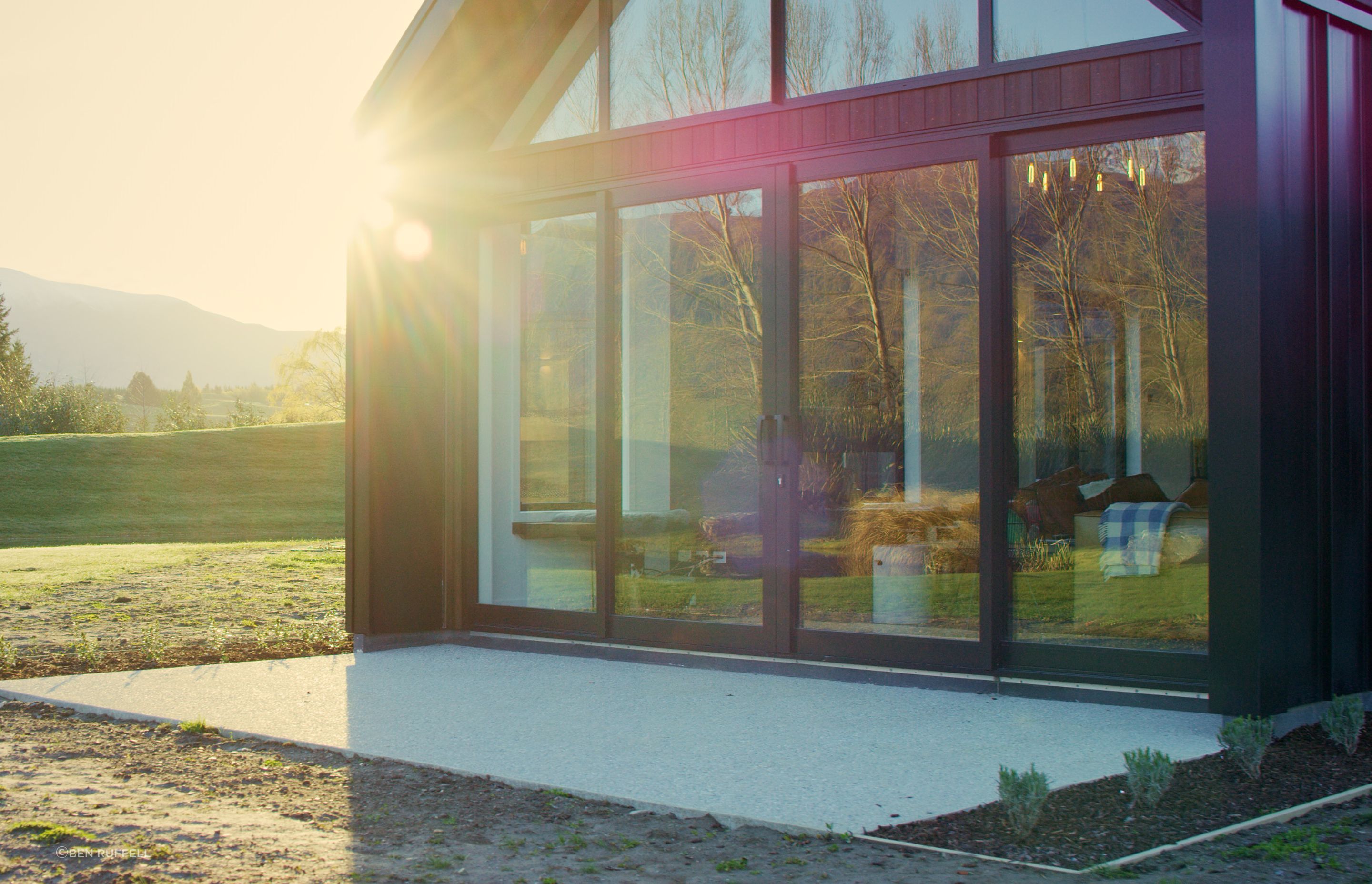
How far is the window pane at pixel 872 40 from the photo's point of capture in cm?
506

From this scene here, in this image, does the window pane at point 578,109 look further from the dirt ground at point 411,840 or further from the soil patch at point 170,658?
the dirt ground at point 411,840

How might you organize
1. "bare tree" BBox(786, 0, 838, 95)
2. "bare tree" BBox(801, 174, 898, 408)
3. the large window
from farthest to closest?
"bare tree" BBox(786, 0, 838, 95) → "bare tree" BBox(801, 174, 898, 408) → the large window

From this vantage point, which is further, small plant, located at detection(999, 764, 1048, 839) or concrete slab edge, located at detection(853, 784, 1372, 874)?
small plant, located at detection(999, 764, 1048, 839)

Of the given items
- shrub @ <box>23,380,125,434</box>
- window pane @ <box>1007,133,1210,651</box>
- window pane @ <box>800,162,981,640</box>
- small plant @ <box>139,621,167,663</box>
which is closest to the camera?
window pane @ <box>1007,133,1210,651</box>

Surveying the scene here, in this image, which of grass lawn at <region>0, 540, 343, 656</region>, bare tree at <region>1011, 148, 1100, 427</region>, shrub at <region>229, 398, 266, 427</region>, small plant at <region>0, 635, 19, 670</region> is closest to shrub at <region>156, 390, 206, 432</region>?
shrub at <region>229, 398, 266, 427</region>

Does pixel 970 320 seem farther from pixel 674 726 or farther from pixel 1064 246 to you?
pixel 674 726

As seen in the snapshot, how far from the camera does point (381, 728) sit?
435 centimetres

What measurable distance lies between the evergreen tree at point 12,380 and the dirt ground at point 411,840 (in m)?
28.8

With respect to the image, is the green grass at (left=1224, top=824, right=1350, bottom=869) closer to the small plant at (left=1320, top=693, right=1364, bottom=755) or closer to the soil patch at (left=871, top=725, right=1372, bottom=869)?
the soil patch at (left=871, top=725, right=1372, bottom=869)

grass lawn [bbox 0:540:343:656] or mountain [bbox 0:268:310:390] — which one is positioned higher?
mountain [bbox 0:268:310:390]

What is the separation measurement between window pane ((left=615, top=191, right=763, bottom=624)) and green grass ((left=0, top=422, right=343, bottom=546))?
13.6 metres

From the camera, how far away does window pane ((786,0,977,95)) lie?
5.06 metres

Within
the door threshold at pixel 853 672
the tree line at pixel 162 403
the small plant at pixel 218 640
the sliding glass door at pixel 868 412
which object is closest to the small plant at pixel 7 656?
the small plant at pixel 218 640

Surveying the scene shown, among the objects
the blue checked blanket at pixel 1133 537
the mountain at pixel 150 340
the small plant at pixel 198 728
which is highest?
the mountain at pixel 150 340
